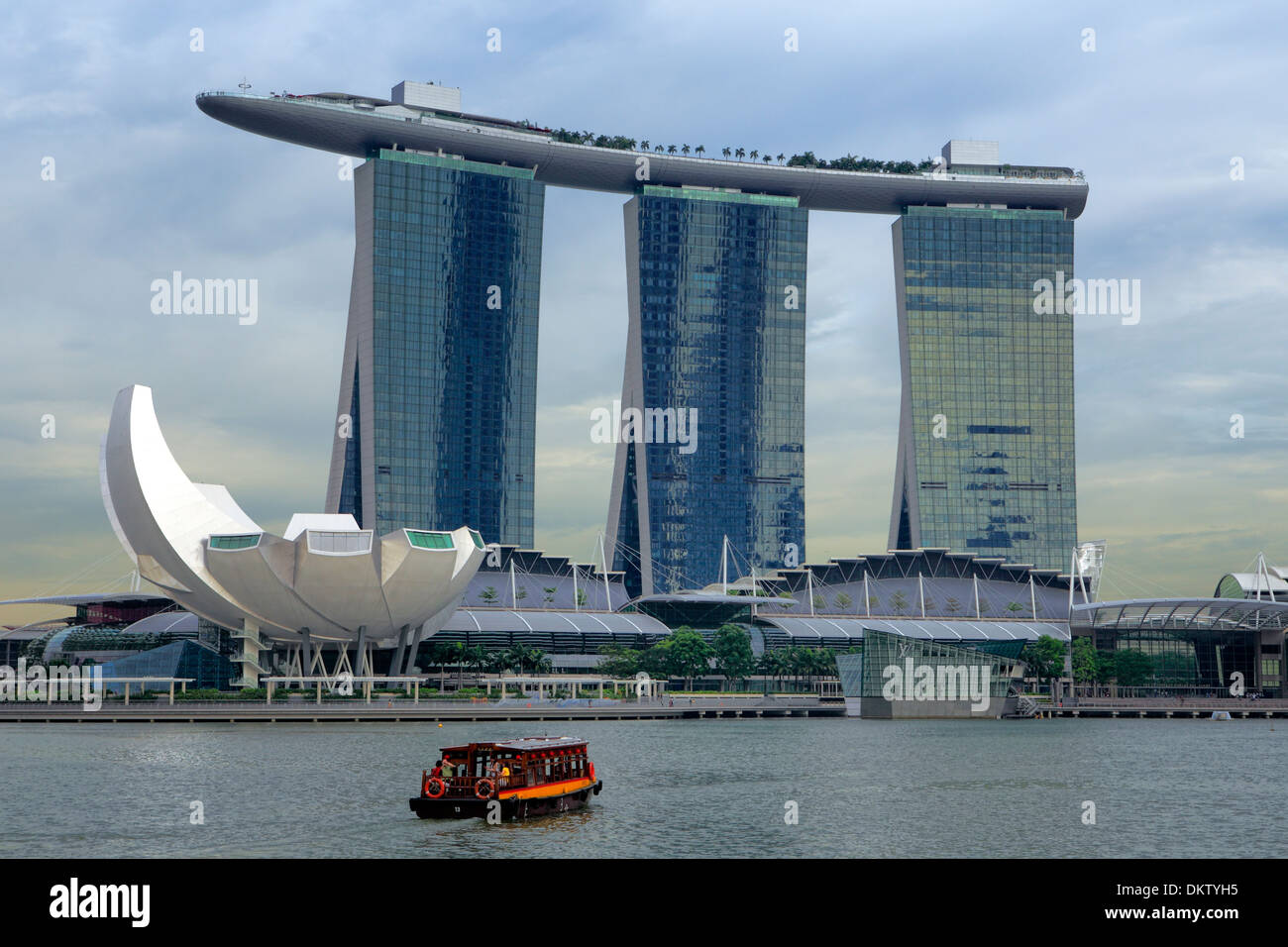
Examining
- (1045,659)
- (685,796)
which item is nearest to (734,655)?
(1045,659)

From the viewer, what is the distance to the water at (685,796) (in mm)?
47531

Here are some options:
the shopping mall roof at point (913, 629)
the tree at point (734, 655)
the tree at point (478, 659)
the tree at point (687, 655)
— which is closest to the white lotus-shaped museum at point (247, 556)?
the tree at point (478, 659)

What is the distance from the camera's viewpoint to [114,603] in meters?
187

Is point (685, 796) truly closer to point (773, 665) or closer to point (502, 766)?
point (502, 766)

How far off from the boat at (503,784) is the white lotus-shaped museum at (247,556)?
254 ft

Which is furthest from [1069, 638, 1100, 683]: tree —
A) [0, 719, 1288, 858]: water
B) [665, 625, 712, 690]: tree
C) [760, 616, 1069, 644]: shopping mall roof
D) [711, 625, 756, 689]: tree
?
[0, 719, 1288, 858]: water

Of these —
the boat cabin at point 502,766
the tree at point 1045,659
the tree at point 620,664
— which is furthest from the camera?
the tree at point 1045,659

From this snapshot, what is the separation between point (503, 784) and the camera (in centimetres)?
5269

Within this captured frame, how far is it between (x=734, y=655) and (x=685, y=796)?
107 metres

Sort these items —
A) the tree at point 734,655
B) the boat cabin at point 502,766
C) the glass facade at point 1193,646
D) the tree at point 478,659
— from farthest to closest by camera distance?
the tree at point 734,655, the glass facade at point 1193,646, the tree at point 478,659, the boat cabin at point 502,766

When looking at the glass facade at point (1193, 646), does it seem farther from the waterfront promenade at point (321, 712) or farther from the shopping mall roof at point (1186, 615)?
the waterfront promenade at point (321, 712)
